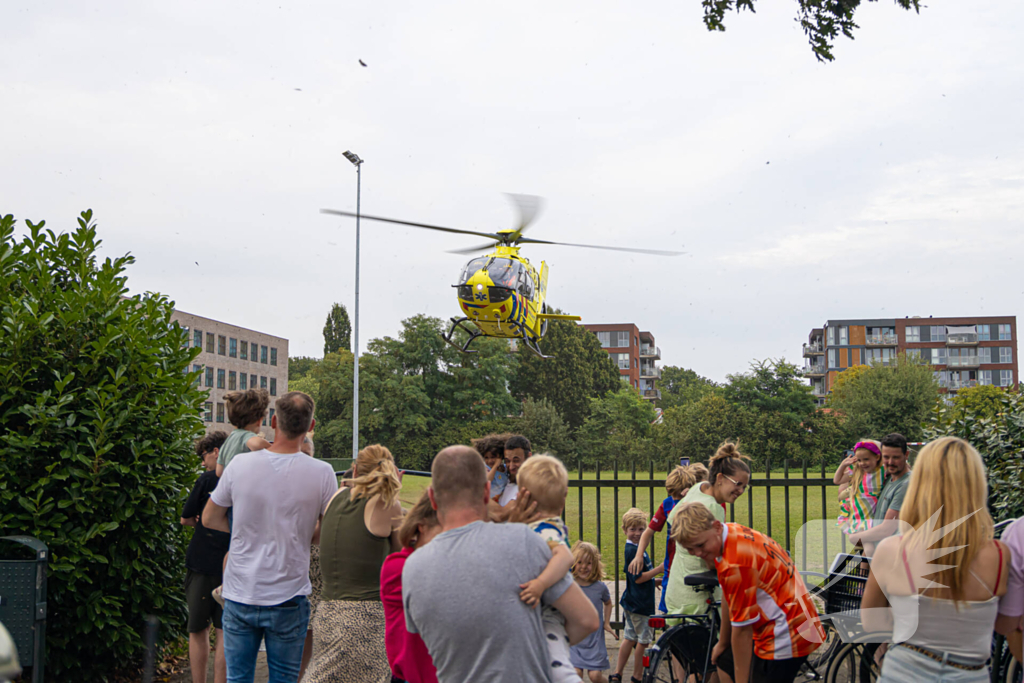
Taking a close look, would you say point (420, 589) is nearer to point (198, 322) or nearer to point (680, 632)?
point (680, 632)

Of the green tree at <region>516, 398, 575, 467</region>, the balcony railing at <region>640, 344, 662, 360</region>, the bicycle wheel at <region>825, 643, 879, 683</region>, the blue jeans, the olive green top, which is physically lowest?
the green tree at <region>516, 398, 575, 467</region>

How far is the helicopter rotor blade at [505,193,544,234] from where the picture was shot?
20.9 m

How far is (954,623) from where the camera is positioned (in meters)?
3.06

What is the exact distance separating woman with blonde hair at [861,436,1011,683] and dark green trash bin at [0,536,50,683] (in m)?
4.94

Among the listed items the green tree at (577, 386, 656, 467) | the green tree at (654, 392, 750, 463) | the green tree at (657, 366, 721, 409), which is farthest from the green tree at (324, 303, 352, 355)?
the green tree at (657, 366, 721, 409)

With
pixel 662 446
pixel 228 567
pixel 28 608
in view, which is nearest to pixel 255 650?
pixel 228 567

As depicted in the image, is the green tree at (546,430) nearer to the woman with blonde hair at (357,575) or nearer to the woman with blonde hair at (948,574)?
the woman with blonde hair at (357,575)

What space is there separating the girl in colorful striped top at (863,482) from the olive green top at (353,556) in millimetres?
4390

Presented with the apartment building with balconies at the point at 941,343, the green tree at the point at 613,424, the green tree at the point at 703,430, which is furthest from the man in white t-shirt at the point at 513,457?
the apartment building with balconies at the point at 941,343

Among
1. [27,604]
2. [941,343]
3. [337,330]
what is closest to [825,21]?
[27,604]

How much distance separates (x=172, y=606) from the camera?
242 inches

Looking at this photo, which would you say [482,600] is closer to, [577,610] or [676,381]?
[577,610]

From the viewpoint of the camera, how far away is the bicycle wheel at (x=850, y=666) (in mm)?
4840

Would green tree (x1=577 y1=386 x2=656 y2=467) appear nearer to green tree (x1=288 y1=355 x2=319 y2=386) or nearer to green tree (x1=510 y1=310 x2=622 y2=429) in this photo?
green tree (x1=510 y1=310 x2=622 y2=429)
